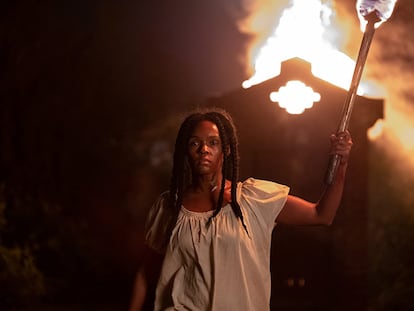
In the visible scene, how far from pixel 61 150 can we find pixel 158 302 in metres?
4.60

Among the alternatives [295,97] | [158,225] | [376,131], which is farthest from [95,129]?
[158,225]

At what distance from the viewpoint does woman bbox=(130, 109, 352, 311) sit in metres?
3.28

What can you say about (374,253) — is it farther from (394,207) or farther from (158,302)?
(158,302)

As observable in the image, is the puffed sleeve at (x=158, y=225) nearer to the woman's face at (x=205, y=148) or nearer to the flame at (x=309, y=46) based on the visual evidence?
the woman's face at (x=205, y=148)

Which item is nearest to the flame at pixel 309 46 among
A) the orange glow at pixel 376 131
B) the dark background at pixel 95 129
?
the orange glow at pixel 376 131

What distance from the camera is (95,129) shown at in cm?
786

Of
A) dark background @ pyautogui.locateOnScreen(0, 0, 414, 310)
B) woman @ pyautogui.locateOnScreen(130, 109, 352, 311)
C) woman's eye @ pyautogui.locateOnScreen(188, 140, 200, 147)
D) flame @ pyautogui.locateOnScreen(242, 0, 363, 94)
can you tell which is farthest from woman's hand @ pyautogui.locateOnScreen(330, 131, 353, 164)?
dark background @ pyautogui.locateOnScreen(0, 0, 414, 310)

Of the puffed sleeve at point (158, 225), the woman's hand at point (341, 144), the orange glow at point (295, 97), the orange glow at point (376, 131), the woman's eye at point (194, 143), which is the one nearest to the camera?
the woman's hand at point (341, 144)

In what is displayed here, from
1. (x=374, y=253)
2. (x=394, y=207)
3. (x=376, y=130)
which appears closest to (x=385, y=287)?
(x=374, y=253)

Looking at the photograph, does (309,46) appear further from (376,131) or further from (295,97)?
(376,131)

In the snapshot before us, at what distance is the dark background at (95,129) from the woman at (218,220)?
3108 millimetres

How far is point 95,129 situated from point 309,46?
337 cm

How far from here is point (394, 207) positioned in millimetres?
6375

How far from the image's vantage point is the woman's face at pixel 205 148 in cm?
348
